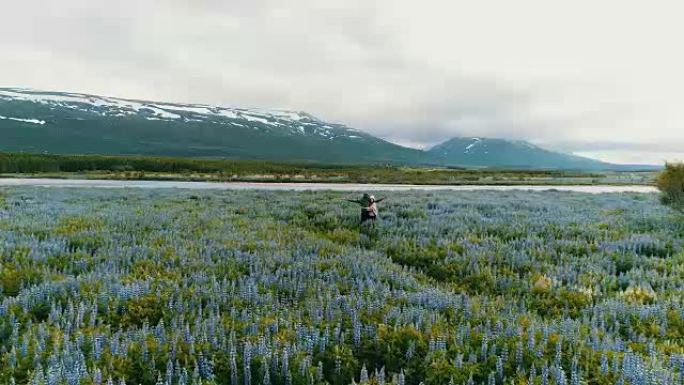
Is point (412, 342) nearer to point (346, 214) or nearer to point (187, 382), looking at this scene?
point (187, 382)

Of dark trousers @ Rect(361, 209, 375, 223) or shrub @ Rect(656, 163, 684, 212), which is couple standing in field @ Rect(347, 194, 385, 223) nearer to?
dark trousers @ Rect(361, 209, 375, 223)

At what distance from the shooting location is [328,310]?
600 cm

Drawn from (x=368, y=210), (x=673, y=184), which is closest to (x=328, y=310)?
(x=368, y=210)


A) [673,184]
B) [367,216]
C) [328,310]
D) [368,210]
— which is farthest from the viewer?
[673,184]

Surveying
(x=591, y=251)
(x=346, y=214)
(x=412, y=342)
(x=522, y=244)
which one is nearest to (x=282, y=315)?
(x=412, y=342)

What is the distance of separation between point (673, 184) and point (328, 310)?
17367 mm

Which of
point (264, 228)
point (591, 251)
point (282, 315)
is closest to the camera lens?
point (282, 315)

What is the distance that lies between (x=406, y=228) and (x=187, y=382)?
1044 cm

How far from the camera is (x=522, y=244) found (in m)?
11.6

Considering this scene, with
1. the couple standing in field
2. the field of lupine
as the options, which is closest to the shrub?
the field of lupine

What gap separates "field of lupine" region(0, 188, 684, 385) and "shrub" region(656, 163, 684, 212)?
6966 millimetres

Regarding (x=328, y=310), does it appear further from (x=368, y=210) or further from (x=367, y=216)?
(x=367, y=216)

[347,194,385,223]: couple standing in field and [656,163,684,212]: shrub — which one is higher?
[656,163,684,212]: shrub

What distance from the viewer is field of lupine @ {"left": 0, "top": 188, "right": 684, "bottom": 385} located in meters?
4.53
